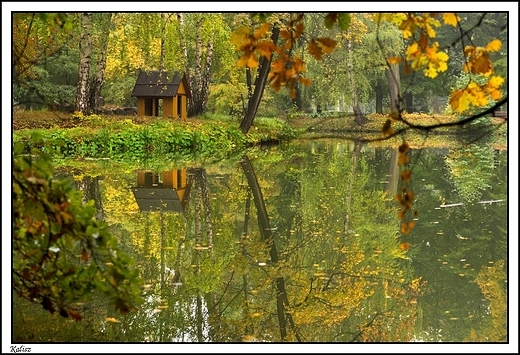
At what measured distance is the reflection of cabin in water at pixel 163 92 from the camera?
87.4 ft

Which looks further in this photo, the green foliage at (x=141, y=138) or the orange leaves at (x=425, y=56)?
the green foliage at (x=141, y=138)

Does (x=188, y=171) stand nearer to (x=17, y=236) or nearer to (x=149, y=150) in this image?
(x=149, y=150)

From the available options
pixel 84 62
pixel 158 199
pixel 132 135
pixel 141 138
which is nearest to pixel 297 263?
pixel 158 199

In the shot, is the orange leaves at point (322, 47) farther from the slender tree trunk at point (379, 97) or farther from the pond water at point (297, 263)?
the slender tree trunk at point (379, 97)

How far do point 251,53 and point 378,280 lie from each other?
4214mm

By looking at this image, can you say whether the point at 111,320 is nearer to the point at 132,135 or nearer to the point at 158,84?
the point at 132,135

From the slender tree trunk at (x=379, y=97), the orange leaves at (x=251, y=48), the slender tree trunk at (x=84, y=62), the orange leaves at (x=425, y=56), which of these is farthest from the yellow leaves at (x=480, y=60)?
the slender tree trunk at (x=379, y=97)

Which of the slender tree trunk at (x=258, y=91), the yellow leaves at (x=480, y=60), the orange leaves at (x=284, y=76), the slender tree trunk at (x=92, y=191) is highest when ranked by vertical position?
the slender tree trunk at (x=258, y=91)

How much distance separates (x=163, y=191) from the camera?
480 inches

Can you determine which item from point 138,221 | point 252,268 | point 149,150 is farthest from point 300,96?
point 252,268

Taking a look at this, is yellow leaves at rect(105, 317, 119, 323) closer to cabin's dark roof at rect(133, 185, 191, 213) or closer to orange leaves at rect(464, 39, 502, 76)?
orange leaves at rect(464, 39, 502, 76)

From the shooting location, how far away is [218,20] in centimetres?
2477

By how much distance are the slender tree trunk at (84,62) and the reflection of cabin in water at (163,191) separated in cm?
890

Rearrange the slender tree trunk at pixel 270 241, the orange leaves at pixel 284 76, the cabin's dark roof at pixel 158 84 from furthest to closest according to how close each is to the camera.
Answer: the cabin's dark roof at pixel 158 84, the slender tree trunk at pixel 270 241, the orange leaves at pixel 284 76
